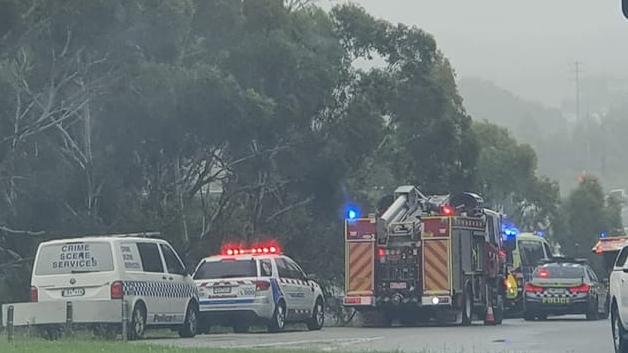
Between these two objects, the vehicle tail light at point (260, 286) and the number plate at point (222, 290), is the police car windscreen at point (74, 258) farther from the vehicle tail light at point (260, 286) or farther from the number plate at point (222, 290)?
the vehicle tail light at point (260, 286)

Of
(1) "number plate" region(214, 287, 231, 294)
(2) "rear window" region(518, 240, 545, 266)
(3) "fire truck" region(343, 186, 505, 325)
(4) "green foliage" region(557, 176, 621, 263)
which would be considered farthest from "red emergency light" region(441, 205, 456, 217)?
(4) "green foliage" region(557, 176, 621, 263)

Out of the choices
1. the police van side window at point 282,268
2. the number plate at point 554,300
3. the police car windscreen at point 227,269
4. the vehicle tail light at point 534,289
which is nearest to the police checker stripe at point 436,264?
the police van side window at point 282,268

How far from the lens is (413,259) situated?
30.0 meters

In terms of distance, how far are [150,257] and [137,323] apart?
1504 mm

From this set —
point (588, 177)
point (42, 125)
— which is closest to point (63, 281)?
point (42, 125)

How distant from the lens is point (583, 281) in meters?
37.3

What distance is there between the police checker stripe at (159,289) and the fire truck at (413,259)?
5.42 metres

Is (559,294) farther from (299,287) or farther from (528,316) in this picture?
(299,287)

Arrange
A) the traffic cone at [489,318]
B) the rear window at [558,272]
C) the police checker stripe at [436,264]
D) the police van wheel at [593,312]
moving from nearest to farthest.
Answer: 1. the police checker stripe at [436,264]
2. the traffic cone at [489,318]
3. the police van wheel at [593,312]
4. the rear window at [558,272]

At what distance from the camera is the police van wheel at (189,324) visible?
2550cm

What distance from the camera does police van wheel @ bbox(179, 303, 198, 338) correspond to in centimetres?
2550

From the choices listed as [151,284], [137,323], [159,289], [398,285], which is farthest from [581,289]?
[137,323]

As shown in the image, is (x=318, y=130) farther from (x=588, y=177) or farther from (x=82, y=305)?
(x=588, y=177)

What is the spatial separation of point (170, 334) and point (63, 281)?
445 cm
